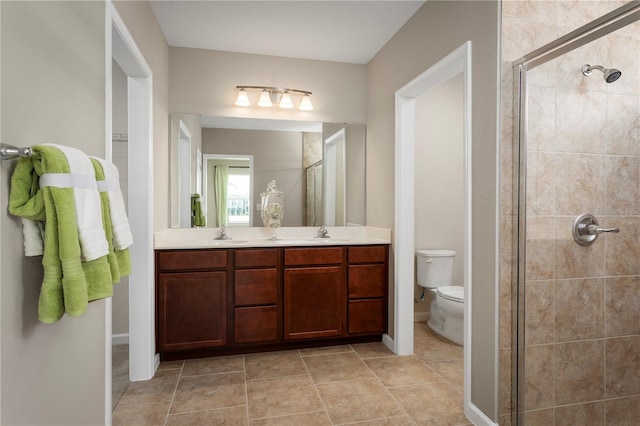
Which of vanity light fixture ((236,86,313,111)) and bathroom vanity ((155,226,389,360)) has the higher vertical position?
vanity light fixture ((236,86,313,111))

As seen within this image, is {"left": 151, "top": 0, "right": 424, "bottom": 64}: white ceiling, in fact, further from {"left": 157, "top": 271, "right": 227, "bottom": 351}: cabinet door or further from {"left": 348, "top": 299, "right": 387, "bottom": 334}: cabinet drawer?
{"left": 348, "top": 299, "right": 387, "bottom": 334}: cabinet drawer

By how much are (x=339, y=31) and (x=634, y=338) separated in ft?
8.69

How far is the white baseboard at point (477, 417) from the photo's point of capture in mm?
1861

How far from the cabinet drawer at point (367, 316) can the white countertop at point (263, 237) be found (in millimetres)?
505

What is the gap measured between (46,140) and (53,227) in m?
0.35

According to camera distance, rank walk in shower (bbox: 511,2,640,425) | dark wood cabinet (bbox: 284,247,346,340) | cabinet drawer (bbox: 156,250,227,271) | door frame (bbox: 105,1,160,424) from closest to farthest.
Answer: walk in shower (bbox: 511,2,640,425) → door frame (bbox: 105,1,160,424) → cabinet drawer (bbox: 156,250,227,271) → dark wood cabinet (bbox: 284,247,346,340)

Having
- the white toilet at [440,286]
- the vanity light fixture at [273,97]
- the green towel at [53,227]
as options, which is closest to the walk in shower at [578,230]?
the white toilet at [440,286]

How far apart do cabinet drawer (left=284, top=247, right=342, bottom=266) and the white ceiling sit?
67.7 inches

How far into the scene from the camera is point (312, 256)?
2979 millimetres

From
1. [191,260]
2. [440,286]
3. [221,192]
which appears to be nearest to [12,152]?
[191,260]

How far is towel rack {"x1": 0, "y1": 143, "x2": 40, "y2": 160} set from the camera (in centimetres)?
91

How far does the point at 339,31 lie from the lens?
2930 millimetres

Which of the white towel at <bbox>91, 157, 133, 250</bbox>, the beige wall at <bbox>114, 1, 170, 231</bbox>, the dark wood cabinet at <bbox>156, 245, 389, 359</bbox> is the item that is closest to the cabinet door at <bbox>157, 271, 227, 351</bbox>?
the dark wood cabinet at <bbox>156, 245, 389, 359</bbox>

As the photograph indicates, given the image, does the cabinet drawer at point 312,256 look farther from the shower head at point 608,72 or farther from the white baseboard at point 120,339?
the shower head at point 608,72
